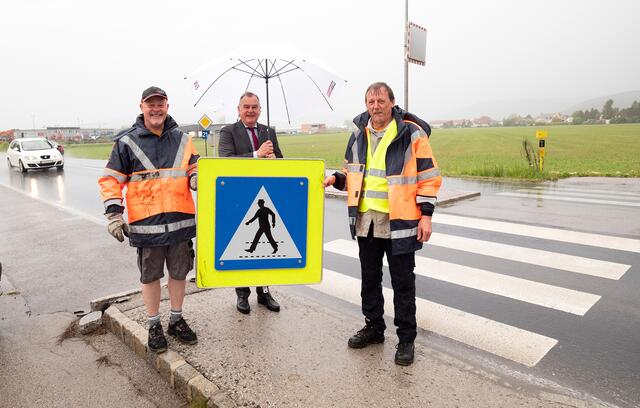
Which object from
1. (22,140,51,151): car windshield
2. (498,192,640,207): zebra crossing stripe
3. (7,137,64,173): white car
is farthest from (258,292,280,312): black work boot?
(22,140,51,151): car windshield

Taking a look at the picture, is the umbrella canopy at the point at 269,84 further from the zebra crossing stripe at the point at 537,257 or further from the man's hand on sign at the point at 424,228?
the zebra crossing stripe at the point at 537,257

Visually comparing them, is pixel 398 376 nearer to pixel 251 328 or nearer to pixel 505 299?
pixel 251 328

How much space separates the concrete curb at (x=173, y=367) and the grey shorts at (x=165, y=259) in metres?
0.55

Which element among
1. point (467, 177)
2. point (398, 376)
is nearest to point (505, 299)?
point (398, 376)

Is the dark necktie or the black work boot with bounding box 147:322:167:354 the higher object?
the dark necktie

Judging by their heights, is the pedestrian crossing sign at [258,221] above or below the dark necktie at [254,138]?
below

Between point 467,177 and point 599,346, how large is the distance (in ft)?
38.5

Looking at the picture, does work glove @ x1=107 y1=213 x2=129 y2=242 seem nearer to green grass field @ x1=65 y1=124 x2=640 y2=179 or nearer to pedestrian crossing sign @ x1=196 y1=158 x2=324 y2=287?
pedestrian crossing sign @ x1=196 y1=158 x2=324 y2=287

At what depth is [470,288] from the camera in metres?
4.90

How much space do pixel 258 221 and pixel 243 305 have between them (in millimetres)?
1202

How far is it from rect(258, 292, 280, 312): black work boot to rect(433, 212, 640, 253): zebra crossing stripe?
4.58m

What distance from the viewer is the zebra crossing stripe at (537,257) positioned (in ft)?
17.6

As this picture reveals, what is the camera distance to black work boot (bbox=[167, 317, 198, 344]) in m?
3.50

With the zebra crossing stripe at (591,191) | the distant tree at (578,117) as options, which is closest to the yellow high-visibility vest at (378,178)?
the zebra crossing stripe at (591,191)
